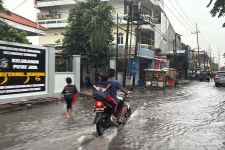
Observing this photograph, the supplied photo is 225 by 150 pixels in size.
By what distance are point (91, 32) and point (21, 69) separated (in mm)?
15632

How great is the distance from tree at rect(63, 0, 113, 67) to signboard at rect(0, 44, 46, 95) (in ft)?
44.1

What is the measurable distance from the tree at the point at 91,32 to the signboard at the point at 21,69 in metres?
13.5

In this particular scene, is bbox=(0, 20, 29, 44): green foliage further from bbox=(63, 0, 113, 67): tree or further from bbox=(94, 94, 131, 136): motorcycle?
bbox=(63, 0, 113, 67): tree

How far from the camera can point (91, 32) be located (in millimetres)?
31438

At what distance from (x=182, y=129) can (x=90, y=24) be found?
22217 mm

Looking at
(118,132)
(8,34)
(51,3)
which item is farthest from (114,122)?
(51,3)

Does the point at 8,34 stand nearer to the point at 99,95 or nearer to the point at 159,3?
the point at 99,95

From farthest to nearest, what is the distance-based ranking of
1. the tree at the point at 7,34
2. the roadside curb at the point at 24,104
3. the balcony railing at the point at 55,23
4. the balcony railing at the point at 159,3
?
the balcony railing at the point at 159,3
the balcony railing at the point at 55,23
the tree at the point at 7,34
the roadside curb at the point at 24,104

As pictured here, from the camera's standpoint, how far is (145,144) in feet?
27.0

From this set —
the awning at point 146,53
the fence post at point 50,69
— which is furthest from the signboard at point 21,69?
the awning at point 146,53

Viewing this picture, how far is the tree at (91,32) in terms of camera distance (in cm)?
3132

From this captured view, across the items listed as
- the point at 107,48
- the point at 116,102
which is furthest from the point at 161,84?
the point at 116,102

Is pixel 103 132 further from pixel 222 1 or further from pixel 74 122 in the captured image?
pixel 222 1

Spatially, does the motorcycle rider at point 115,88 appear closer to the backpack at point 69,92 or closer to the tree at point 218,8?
the backpack at point 69,92
